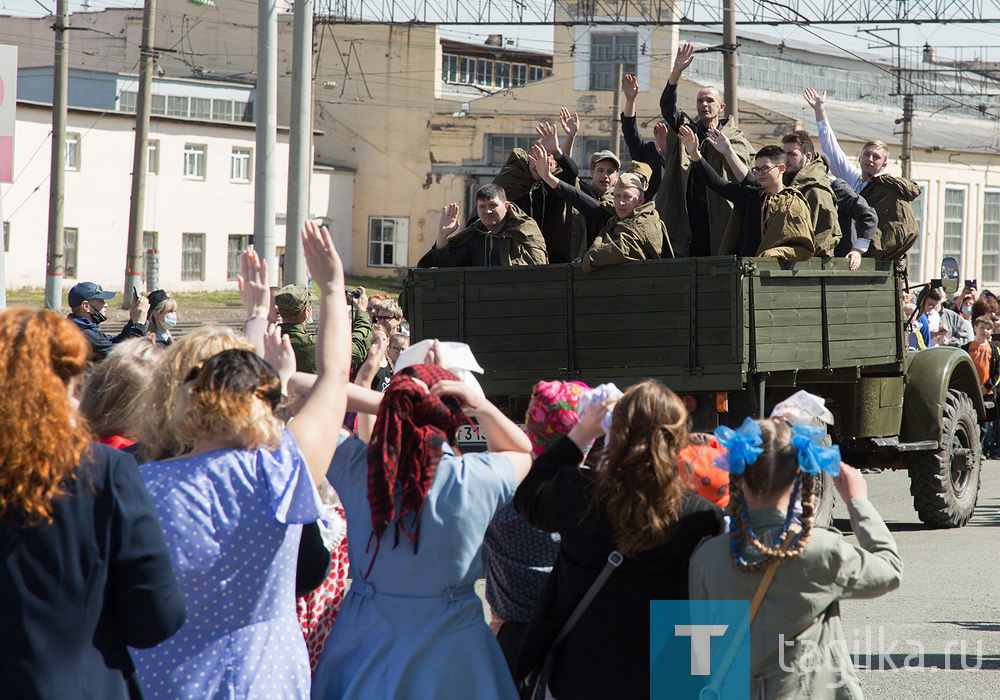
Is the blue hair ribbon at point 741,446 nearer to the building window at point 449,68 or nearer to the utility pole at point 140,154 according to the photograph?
the utility pole at point 140,154

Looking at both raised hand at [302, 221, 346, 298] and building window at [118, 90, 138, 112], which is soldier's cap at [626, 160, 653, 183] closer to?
raised hand at [302, 221, 346, 298]

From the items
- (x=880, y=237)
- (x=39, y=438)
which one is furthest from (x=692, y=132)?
(x=39, y=438)

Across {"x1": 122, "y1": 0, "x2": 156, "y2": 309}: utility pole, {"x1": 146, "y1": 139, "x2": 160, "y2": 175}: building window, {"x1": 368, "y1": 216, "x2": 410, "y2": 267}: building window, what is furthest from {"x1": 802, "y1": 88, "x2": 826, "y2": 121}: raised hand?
{"x1": 368, "y1": 216, "x2": 410, "y2": 267}: building window

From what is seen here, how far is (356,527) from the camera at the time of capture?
138 inches

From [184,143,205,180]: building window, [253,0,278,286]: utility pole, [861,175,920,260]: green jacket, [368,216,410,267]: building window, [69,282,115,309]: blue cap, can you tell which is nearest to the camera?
[861,175,920,260]: green jacket

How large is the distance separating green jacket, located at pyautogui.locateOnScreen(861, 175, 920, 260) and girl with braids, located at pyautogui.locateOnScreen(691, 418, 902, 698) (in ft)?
22.6

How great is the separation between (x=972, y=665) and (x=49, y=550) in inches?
192

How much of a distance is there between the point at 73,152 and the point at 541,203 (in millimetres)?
35456

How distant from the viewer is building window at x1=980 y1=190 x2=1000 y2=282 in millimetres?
46812

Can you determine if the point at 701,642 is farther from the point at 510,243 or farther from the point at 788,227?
the point at 510,243

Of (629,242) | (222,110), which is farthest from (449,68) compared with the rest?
(629,242)

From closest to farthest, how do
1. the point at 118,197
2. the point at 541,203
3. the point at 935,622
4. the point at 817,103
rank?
the point at 935,622 → the point at 541,203 → the point at 817,103 → the point at 118,197

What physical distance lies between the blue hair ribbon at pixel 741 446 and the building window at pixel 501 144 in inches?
1738

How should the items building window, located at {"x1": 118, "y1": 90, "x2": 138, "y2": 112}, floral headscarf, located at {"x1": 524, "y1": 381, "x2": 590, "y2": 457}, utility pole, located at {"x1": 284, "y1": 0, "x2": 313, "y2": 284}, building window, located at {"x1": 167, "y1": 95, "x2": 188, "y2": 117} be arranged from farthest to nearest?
building window, located at {"x1": 167, "y1": 95, "x2": 188, "y2": 117}
building window, located at {"x1": 118, "y1": 90, "x2": 138, "y2": 112}
utility pole, located at {"x1": 284, "y1": 0, "x2": 313, "y2": 284}
floral headscarf, located at {"x1": 524, "y1": 381, "x2": 590, "y2": 457}
